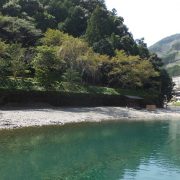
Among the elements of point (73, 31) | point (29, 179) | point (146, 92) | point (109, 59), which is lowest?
point (29, 179)

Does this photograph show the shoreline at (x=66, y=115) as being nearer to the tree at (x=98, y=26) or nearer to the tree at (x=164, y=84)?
the tree at (x=164, y=84)

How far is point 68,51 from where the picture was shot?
2717 inches

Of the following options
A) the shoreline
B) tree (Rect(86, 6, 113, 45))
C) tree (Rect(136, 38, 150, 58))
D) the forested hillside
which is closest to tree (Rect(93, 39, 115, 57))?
the forested hillside

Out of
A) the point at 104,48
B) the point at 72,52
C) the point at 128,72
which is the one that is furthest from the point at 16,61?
the point at 104,48

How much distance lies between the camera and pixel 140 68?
80.0 meters

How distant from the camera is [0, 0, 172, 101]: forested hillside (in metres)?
62.9

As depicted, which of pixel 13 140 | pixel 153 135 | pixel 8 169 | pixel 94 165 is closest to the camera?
pixel 8 169

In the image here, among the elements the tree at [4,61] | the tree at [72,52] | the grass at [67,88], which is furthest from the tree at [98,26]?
the tree at [4,61]

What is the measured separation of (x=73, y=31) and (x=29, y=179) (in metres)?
79.2

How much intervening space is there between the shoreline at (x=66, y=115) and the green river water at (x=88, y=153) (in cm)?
259

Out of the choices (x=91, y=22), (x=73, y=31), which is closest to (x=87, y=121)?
(x=91, y=22)

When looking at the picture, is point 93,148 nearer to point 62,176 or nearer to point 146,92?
point 62,176

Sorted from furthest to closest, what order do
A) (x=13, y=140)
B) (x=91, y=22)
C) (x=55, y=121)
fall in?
(x=91, y=22) → (x=55, y=121) → (x=13, y=140)

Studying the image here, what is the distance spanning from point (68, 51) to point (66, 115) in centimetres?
1920
